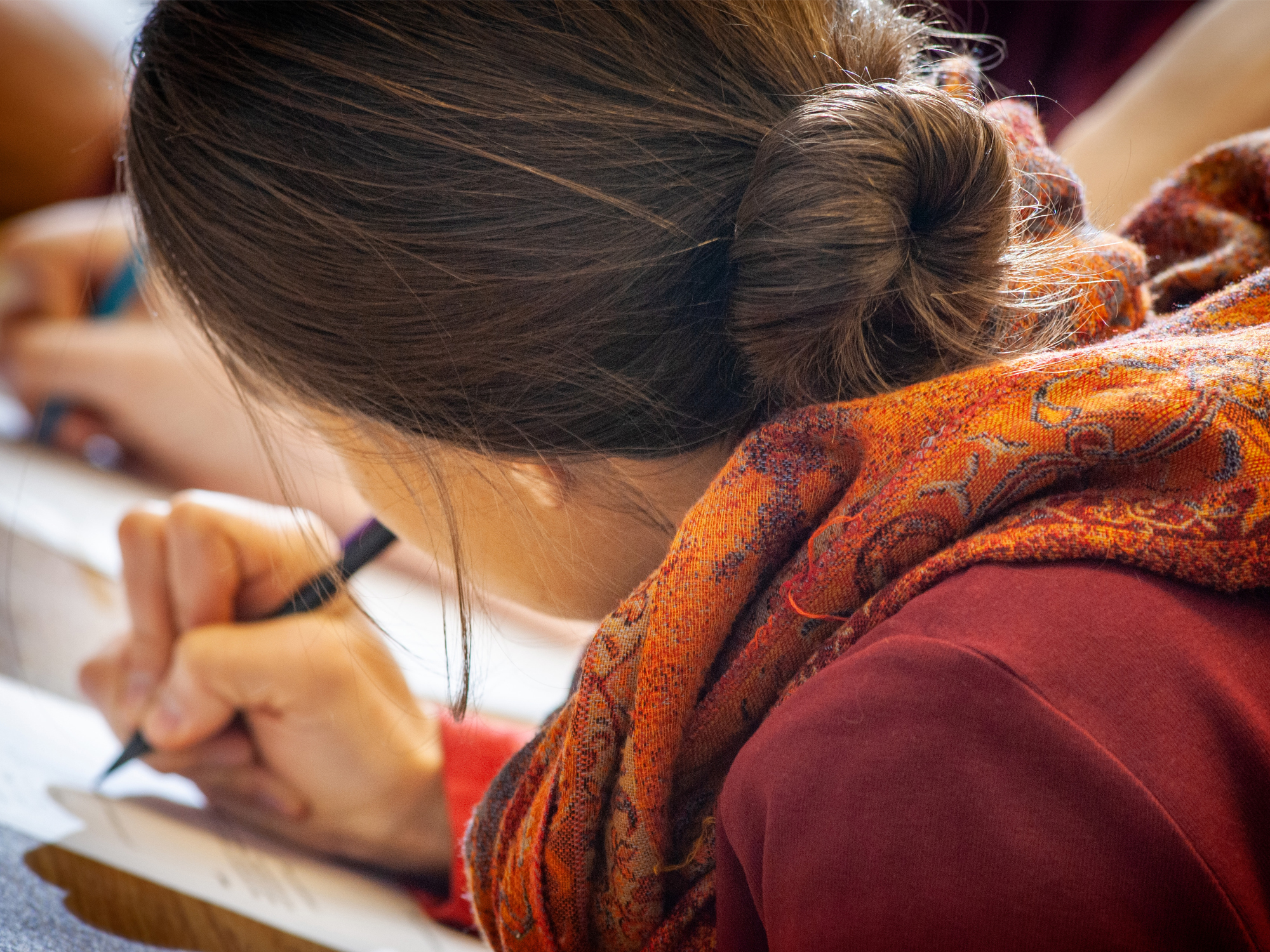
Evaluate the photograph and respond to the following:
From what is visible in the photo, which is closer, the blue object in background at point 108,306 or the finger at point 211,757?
the finger at point 211,757

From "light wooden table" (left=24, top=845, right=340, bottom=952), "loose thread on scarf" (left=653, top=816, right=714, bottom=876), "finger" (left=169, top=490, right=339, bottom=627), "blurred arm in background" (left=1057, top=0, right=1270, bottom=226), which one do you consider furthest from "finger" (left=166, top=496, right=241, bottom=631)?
"blurred arm in background" (left=1057, top=0, right=1270, bottom=226)

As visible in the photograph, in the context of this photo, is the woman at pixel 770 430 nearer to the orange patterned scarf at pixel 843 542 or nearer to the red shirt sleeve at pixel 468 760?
the orange patterned scarf at pixel 843 542

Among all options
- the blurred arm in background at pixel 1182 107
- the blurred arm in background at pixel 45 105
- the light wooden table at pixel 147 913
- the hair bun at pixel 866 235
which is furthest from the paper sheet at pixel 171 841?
the blurred arm in background at pixel 45 105

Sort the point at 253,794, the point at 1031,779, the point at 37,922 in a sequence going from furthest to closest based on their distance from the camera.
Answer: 1. the point at 253,794
2. the point at 37,922
3. the point at 1031,779

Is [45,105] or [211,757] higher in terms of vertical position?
[45,105]

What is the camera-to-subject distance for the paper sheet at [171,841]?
342mm

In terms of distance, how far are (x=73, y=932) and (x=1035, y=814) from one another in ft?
0.96

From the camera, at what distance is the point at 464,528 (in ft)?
1.05

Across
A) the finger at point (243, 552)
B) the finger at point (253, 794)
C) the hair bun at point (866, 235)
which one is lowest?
the finger at point (253, 794)

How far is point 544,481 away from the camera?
0.98 feet

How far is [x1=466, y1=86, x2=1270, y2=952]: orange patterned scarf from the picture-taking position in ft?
0.67

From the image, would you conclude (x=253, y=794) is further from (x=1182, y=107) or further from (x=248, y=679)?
(x=1182, y=107)

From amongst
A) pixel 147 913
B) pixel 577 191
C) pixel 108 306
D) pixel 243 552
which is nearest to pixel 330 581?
pixel 243 552

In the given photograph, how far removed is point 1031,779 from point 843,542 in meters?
0.07
